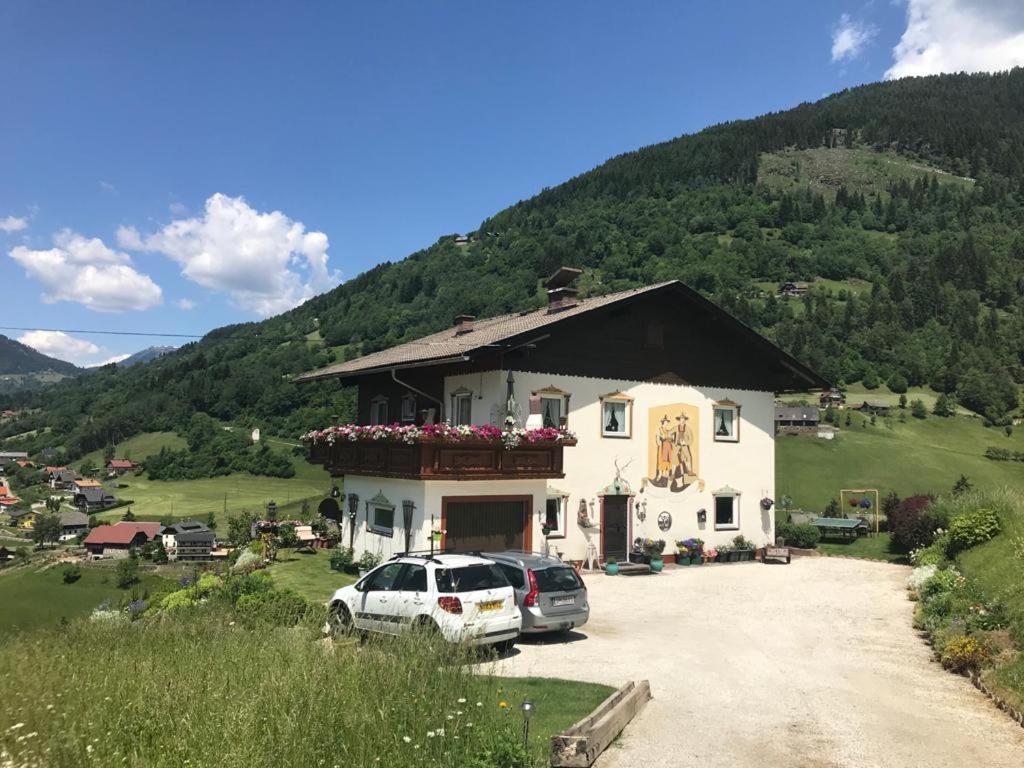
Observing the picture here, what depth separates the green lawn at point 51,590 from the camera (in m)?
69.8

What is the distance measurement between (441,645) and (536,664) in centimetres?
414

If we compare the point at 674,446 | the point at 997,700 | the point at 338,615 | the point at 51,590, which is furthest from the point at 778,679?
the point at 51,590

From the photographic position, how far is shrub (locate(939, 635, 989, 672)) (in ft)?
38.5

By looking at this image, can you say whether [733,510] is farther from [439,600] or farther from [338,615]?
[439,600]

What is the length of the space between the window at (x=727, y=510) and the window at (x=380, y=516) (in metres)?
12.6

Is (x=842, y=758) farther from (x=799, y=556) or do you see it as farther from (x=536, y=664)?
(x=799, y=556)

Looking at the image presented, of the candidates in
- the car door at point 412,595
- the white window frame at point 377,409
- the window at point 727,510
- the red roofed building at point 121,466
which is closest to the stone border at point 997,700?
the car door at point 412,595

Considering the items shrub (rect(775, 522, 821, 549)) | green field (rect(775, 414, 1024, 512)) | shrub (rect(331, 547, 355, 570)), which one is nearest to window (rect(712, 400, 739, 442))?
shrub (rect(775, 522, 821, 549))

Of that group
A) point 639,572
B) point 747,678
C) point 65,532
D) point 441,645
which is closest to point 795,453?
point 639,572

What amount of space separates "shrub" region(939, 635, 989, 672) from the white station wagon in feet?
23.8

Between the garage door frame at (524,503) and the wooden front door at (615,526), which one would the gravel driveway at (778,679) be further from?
the wooden front door at (615,526)

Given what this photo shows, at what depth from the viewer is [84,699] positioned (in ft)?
23.2

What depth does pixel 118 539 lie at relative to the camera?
99188 millimetres

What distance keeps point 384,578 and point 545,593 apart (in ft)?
9.75
